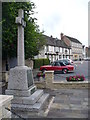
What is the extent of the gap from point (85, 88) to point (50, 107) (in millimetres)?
4942

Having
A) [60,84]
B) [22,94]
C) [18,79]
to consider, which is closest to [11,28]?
[60,84]

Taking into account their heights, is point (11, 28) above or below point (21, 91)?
above

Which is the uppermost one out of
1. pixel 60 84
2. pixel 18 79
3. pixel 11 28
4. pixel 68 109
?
pixel 11 28

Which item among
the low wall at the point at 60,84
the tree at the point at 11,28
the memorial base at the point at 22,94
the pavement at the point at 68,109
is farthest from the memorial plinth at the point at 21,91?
the tree at the point at 11,28

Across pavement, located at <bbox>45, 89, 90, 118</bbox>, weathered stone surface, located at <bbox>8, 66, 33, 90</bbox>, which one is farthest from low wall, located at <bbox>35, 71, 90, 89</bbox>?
weathered stone surface, located at <bbox>8, 66, 33, 90</bbox>

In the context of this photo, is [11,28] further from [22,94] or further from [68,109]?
[68,109]

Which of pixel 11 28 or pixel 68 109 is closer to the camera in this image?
pixel 68 109

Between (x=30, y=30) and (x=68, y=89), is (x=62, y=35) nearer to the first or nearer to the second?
(x=30, y=30)

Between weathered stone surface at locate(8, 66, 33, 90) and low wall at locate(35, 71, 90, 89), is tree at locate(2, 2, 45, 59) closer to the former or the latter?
low wall at locate(35, 71, 90, 89)

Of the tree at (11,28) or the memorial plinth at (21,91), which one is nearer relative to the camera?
the memorial plinth at (21,91)

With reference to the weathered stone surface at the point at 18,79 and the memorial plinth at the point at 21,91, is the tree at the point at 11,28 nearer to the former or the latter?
the memorial plinth at the point at 21,91

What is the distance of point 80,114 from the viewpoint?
5750mm

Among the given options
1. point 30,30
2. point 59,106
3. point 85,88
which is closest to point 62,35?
point 30,30

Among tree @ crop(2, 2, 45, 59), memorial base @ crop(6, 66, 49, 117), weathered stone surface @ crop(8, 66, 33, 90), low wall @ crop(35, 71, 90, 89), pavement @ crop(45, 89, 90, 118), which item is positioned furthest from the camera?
tree @ crop(2, 2, 45, 59)
